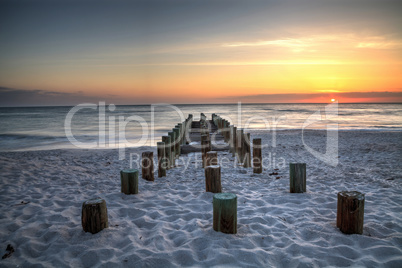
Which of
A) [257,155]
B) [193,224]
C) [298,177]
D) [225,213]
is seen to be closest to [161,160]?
[257,155]

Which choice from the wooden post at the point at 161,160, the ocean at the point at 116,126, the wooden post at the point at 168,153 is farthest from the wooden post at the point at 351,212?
the ocean at the point at 116,126

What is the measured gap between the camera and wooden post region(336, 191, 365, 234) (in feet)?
9.70

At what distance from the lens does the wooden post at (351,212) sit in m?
2.96

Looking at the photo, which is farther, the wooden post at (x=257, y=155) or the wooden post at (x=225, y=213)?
the wooden post at (x=257, y=155)

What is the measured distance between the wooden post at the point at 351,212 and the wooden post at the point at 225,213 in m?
1.37

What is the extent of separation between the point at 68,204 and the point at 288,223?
3597 millimetres

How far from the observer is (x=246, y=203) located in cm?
421

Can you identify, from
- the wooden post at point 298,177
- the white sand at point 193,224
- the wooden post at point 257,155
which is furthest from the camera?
the wooden post at point 257,155

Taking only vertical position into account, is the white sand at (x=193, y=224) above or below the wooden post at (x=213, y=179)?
below

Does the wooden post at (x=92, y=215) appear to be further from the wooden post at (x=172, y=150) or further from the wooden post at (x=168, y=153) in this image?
the wooden post at (x=172, y=150)

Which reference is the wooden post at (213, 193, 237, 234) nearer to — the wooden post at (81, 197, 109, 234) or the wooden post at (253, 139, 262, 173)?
the wooden post at (81, 197, 109, 234)

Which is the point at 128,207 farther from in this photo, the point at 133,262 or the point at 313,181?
the point at 313,181

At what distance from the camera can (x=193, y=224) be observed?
3395 mm

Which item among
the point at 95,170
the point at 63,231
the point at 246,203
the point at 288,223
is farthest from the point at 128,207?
the point at 95,170
